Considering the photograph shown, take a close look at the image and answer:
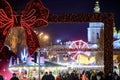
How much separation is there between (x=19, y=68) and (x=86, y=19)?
12320 millimetres

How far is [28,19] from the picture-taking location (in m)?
26.2

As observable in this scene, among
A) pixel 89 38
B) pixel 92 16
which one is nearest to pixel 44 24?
pixel 92 16

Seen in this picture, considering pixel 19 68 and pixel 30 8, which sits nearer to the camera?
pixel 30 8

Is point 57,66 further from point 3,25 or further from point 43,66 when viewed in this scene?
point 3,25

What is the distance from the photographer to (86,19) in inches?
1115

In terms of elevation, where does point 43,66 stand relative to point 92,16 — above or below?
below

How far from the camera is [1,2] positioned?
85.9ft

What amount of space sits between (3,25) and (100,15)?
18.6ft

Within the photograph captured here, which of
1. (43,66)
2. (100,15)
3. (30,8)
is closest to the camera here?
(30,8)

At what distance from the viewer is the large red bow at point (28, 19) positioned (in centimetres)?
2567

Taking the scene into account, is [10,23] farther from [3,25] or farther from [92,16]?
[92,16]

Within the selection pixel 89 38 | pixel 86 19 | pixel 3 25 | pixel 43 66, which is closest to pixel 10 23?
pixel 3 25

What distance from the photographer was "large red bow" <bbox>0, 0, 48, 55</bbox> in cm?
2567

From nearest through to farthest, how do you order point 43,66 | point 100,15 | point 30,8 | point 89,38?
point 30,8
point 100,15
point 43,66
point 89,38
